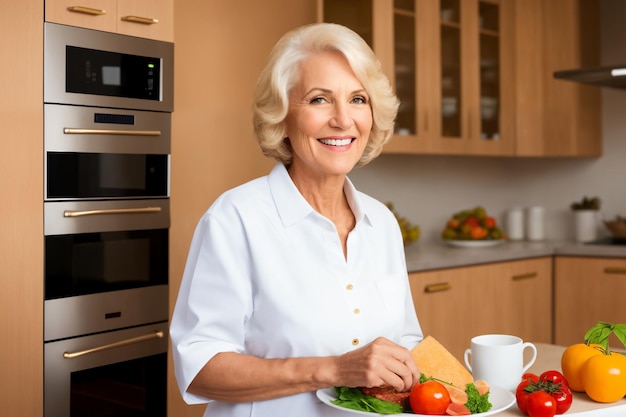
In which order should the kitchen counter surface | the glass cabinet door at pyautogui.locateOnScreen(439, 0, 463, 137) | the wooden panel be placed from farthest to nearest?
1. the glass cabinet door at pyautogui.locateOnScreen(439, 0, 463, 137)
2. the kitchen counter surface
3. the wooden panel

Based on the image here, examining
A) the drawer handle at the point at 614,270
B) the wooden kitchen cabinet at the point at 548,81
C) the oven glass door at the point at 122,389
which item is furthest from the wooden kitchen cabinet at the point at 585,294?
the oven glass door at the point at 122,389

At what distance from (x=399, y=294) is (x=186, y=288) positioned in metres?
0.43

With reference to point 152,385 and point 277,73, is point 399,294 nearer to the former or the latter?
point 277,73

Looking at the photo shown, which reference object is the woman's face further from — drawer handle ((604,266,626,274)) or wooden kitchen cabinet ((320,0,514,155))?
drawer handle ((604,266,626,274))

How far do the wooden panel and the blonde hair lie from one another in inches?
42.8

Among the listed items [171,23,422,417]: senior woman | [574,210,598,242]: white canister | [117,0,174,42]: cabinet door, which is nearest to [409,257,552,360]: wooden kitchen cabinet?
[574,210,598,242]: white canister

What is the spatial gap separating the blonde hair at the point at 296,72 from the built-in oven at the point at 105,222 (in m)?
1.11

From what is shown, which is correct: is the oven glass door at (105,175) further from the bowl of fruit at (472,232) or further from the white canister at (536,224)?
the white canister at (536,224)

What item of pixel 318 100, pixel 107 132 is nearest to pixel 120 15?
pixel 107 132

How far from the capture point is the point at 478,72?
375 cm

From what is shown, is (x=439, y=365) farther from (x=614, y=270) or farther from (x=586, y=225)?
(x=586, y=225)

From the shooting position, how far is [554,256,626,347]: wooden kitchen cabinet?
11.6 feet

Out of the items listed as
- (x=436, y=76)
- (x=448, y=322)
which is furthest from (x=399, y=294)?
(x=436, y=76)

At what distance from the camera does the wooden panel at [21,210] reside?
2270mm
